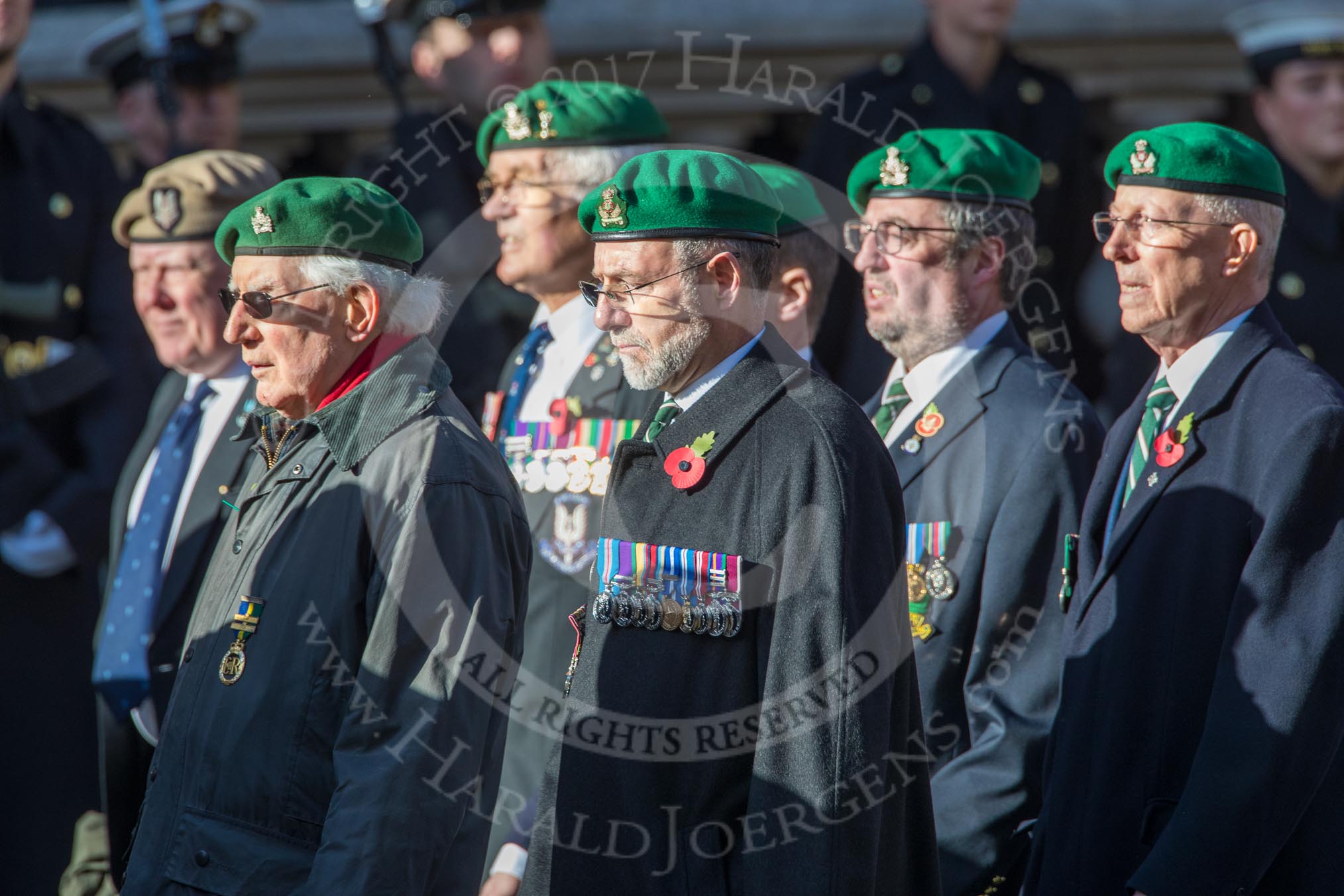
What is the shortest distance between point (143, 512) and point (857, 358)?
210 centimetres

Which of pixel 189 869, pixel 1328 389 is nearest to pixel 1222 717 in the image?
pixel 1328 389

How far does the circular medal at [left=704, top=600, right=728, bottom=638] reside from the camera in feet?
9.44

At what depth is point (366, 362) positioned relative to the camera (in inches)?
132

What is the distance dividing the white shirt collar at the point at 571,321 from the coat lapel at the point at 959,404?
2.77 feet

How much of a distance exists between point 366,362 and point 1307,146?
359 cm

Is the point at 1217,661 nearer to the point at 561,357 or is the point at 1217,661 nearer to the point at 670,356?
the point at 670,356

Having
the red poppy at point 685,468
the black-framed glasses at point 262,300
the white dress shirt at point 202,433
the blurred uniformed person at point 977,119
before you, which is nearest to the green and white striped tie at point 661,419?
the red poppy at point 685,468

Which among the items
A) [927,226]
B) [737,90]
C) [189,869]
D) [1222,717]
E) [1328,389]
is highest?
[737,90]

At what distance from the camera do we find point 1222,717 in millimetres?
3168

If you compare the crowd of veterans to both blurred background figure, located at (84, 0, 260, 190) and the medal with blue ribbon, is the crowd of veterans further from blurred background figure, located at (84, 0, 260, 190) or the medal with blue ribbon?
blurred background figure, located at (84, 0, 260, 190)

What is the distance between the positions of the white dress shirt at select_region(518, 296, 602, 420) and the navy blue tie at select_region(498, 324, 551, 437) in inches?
0.5

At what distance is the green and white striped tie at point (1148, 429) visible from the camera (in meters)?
3.58

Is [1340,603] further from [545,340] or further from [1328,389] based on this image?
[545,340]

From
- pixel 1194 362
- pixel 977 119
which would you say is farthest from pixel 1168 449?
pixel 977 119
